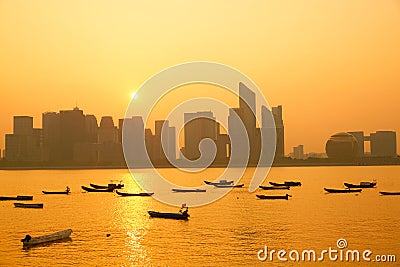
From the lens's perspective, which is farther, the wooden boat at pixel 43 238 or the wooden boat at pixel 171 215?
the wooden boat at pixel 171 215

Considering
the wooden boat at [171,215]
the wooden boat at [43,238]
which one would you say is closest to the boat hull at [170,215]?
the wooden boat at [171,215]

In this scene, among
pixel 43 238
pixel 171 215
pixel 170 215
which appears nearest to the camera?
pixel 43 238

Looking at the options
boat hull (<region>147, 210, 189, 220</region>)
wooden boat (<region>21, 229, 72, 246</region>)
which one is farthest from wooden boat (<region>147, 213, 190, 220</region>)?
wooden boat (<region>21, 229, 72, 246</region>)

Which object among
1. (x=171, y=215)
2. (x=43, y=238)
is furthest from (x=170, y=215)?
(x=43, y=238)

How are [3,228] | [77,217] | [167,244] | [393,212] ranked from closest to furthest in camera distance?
[167,244] → [3,228] → [77,217] → [393,212]

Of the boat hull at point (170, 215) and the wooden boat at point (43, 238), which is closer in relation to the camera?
the wooden boat at point (43, 238)

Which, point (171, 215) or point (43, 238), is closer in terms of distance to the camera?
point (43, 238)

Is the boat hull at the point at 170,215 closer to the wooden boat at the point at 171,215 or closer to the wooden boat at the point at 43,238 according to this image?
the wooden boat at the point at 171,215

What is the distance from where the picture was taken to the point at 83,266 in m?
60.7

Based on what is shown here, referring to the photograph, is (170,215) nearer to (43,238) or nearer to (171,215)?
(171,215)

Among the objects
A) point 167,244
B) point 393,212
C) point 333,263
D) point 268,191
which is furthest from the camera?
point 268,191

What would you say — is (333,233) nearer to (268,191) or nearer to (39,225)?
(39,225)

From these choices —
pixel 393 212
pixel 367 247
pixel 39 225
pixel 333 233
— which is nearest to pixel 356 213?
pixel 393 212

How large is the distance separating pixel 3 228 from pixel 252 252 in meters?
43.6
